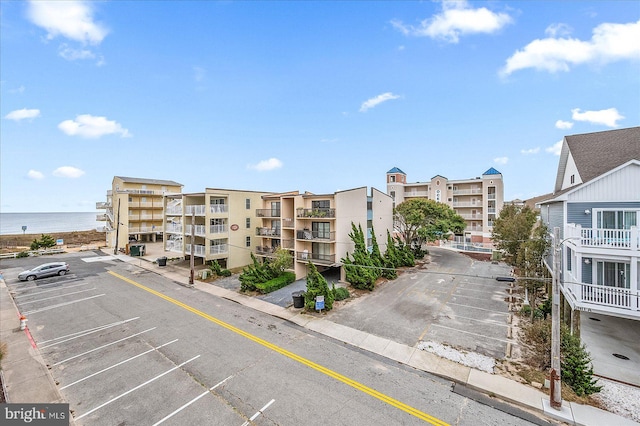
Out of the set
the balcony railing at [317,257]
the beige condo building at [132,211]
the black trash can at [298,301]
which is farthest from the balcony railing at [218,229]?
the beige condo building at [132,211]

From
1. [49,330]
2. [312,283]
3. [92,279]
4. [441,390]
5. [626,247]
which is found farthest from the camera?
[92,279]

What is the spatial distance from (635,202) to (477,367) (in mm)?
10085

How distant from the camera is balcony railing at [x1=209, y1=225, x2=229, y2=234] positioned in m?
26.8

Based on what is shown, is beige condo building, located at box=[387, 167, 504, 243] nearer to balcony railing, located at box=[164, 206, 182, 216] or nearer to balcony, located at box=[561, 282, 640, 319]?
balcony railing, located at box=[164, 206, 182, 216]

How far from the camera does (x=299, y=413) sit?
28.9 feet

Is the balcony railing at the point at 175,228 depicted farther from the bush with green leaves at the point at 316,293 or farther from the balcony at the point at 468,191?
Result: the balcony at the point at 468,191

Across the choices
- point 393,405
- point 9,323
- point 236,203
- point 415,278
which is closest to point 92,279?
point 9,323

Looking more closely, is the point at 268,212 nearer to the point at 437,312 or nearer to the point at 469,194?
the point at 437,312

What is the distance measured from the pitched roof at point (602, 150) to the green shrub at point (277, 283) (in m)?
20.7

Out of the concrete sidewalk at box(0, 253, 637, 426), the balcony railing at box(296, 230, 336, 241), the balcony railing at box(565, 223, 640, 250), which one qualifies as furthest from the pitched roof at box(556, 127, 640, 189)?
the balcony railing at box(296, 230, 336, 241)

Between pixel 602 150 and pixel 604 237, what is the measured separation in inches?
284

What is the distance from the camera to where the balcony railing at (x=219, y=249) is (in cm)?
2695

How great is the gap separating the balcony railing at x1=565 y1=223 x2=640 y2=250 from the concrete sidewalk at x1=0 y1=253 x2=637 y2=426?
255 inches

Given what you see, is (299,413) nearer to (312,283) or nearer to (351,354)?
(351,354)
